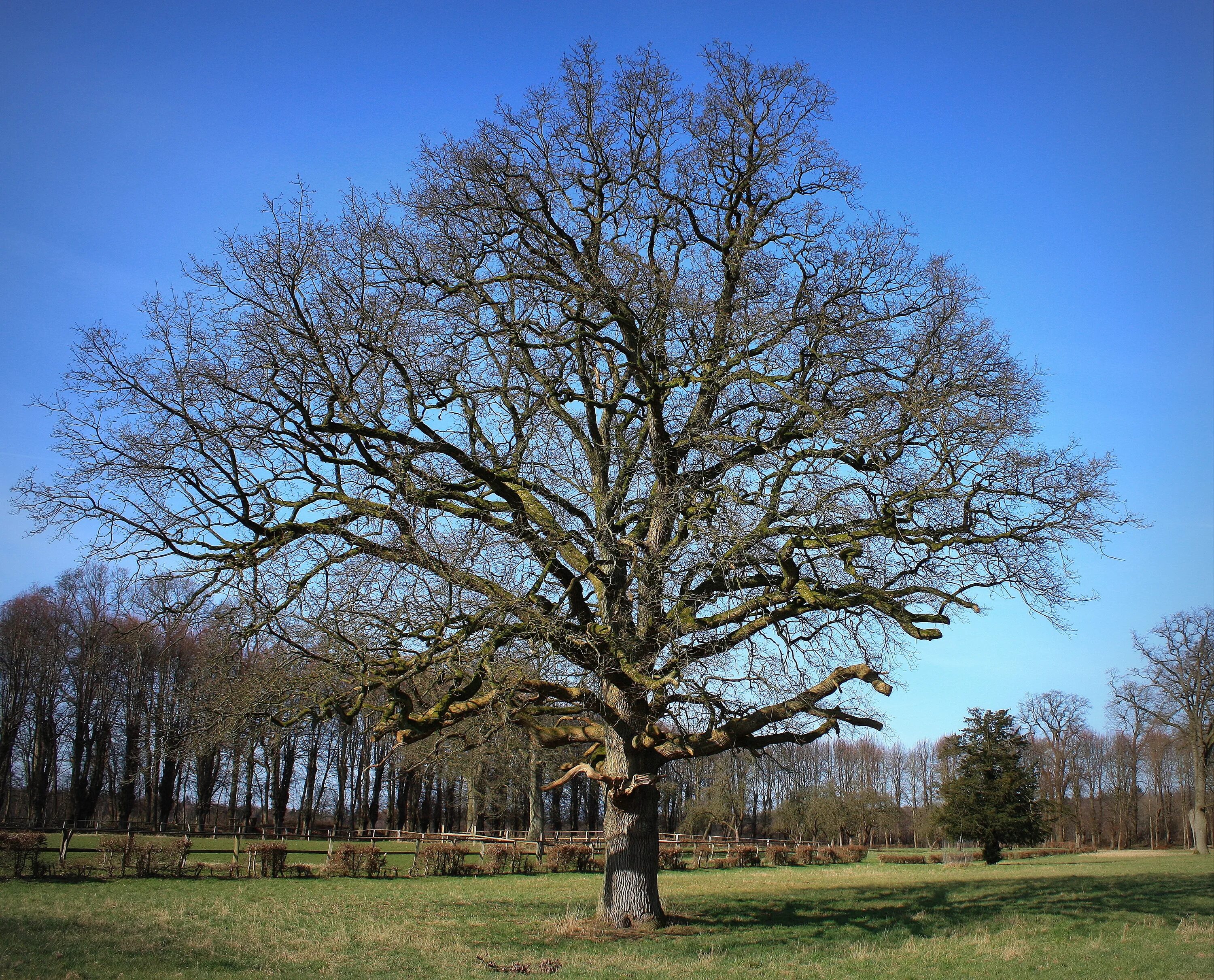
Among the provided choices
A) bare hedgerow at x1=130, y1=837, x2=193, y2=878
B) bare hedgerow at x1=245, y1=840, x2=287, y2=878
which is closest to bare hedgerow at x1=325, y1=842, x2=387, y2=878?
bare hedgerow at x1=245, y1=840, x2=287, y2=878

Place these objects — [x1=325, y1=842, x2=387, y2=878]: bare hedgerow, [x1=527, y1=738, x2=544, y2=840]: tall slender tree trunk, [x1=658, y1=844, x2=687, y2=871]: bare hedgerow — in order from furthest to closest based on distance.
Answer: [x1=527, y1=738, x2=544, y2=840]: tall slender tree trunk
[x1=658, y1=844, x2=687, y2=871]: bare hedgerow
[x1=325, y1=842, x2=387, y2=878]: bare hedgerow

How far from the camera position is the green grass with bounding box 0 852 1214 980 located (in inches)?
406

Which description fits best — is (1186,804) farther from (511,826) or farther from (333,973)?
(333,973)

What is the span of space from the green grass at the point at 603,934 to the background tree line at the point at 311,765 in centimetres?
244

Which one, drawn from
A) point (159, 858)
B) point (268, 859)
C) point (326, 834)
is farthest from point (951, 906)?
point (326, 834)

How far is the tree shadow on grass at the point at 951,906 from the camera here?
46.6 feet

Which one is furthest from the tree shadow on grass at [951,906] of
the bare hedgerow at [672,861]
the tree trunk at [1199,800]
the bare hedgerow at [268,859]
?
the tree trunk at [1199,800]

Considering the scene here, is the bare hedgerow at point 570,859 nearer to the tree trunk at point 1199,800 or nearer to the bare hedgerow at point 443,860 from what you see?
the bare hedgerow at point 443,860

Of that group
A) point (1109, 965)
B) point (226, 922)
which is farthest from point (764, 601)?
point (226, 922)

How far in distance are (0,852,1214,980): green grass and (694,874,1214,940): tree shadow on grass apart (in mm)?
78

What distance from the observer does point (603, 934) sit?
12406 millimetres

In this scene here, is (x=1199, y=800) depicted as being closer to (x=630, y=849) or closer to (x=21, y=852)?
(x=630, y=849)

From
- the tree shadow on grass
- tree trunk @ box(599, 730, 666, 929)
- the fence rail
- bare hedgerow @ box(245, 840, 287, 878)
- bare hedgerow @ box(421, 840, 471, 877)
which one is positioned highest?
tree trunk @ box(599, 730, 666, 929)

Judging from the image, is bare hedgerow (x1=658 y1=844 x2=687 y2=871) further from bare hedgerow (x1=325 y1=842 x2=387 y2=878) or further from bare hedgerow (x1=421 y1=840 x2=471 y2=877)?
bare hedgerow (x1=325 y1=842 x2=387 y2=878)
